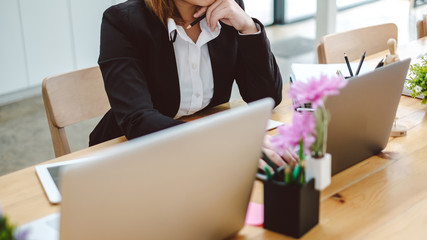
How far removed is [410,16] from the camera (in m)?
5.80

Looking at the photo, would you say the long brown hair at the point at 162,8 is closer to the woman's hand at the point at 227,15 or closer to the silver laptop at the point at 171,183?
the woman's hand at the point at 227,15

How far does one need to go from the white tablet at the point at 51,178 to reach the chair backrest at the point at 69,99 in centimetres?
36

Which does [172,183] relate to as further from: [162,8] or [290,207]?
[162,8]

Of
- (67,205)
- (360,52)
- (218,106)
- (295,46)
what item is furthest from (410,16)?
(67,205)

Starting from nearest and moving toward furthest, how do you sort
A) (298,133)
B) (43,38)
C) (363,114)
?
(298,133) < (363,114) < (43,38)

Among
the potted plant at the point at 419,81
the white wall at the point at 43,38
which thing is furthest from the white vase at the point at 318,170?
the white wall at the point at 43,38

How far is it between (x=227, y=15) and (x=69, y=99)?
571 mm

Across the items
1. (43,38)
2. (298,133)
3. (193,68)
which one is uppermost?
(298,133)

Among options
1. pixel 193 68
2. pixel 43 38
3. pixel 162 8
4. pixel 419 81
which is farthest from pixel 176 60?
pixel 43 38

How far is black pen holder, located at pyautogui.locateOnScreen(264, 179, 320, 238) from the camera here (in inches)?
38.8

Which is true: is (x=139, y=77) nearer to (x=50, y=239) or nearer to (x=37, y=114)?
(x=50, y=239)

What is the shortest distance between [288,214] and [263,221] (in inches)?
2.7

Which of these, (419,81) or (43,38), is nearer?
(419,81)

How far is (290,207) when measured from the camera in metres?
1.00
